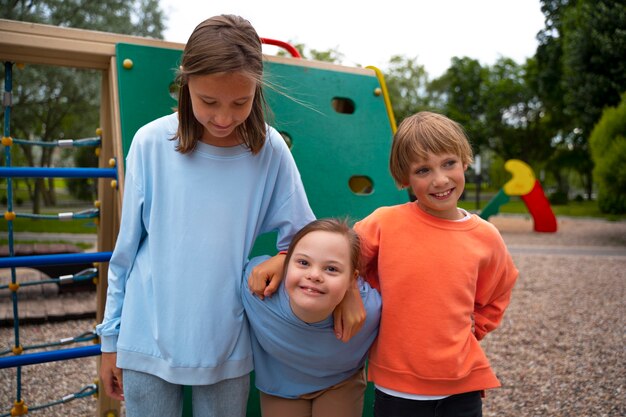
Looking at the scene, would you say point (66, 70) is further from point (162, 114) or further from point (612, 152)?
point (612, 152)

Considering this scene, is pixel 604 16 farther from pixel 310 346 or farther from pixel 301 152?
pixel 310 346

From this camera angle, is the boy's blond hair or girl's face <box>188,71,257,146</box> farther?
the boy's blond hair

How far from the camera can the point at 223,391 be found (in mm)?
1557

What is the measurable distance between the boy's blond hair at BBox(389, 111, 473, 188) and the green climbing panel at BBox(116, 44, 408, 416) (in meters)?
0.87

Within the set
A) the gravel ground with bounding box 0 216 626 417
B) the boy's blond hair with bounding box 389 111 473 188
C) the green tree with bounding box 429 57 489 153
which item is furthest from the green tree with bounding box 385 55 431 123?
the boy's blond hair with bounding box 389 111 473 188

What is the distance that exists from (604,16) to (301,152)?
1391 centimetres

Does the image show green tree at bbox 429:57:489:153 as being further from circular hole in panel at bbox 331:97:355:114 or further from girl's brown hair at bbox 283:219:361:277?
girl's brown hair at bbox 283:219:361:277

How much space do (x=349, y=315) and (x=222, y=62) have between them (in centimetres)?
81

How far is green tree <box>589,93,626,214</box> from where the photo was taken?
1076 cm

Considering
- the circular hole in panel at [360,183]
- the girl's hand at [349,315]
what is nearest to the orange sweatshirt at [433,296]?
the girl's hand at [349,315]

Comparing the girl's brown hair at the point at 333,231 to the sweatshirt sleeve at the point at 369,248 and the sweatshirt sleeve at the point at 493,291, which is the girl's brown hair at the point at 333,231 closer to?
the sweatshirt sleeve at the point at 369,248

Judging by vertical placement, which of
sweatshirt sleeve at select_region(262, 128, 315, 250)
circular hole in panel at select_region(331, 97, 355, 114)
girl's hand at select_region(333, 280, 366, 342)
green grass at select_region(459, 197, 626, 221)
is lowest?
green grass at select_region(459, 197, 626, 221)

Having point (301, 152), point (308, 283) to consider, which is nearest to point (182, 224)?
point (308, 283)

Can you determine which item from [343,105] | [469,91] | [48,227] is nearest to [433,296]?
[343,105]
